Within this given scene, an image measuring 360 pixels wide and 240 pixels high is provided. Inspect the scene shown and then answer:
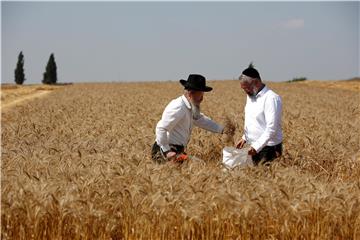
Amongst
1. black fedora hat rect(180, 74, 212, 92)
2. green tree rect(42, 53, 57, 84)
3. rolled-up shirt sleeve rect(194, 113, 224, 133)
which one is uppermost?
green tree rect(42, 53, 57, 84)

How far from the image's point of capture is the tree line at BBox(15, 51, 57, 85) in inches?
3137

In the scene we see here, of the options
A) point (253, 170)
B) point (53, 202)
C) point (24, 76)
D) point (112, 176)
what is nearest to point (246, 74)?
point (253, 170)

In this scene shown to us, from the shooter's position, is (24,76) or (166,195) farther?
(24,76)

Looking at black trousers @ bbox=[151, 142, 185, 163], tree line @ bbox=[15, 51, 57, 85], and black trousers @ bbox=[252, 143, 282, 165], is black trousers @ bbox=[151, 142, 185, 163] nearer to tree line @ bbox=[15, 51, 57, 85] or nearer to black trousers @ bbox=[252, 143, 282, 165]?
black trousers @ bbox=[252, 143, 282, 165]

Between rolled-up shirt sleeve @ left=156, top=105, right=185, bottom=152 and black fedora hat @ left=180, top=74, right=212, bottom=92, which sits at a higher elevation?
black fedora hat @ left=180, top=74, right=212, bottom=92

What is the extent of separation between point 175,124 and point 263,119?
1210 millimetres

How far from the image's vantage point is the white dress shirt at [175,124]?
681cm

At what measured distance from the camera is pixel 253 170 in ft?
20.2

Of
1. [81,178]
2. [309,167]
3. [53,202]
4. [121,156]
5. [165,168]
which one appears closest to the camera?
[53,202]

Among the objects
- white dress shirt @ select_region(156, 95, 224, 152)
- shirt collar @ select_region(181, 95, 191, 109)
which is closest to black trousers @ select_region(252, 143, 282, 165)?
white dress shirt @ select_region(156, 95, 224, 152)

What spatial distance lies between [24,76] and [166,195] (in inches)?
3163

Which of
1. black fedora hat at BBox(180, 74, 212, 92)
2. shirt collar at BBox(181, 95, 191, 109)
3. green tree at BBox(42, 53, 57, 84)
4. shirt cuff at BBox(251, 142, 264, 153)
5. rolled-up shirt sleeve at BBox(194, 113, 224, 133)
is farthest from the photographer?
green tree at BBox(42, 53, 57, 84)

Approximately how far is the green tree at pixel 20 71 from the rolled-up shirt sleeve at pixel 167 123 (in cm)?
7787

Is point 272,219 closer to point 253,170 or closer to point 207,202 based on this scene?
point 207,202
